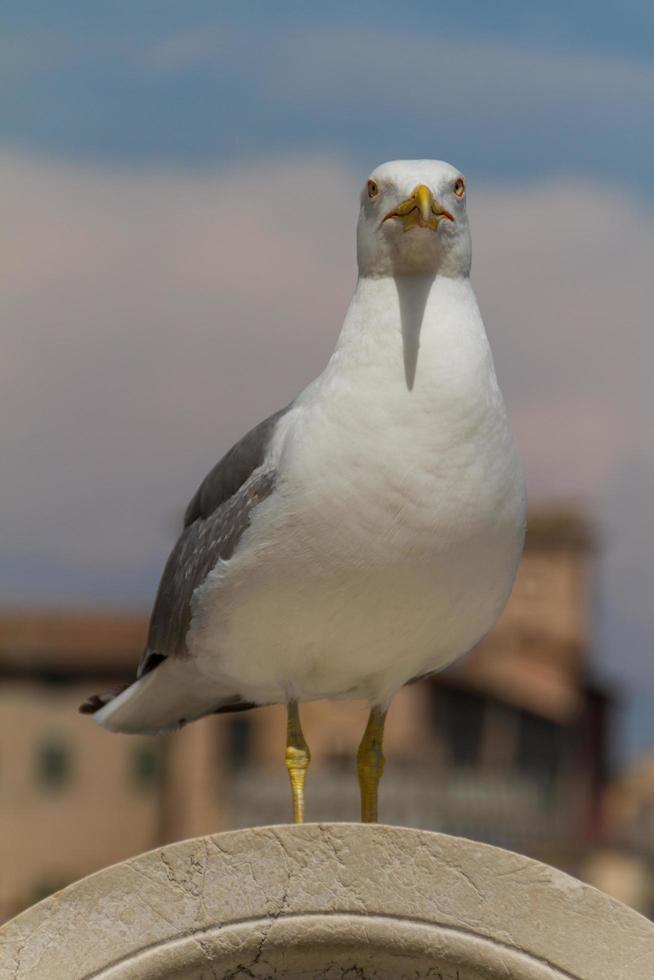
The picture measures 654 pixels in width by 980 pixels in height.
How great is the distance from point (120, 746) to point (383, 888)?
127 feet

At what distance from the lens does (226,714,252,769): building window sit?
4169 cm

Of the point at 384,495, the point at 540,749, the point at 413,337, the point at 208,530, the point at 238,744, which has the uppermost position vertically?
the point at 413,337

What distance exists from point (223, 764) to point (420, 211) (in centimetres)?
3641

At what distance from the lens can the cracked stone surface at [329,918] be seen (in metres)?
5.08

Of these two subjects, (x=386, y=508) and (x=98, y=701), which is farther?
(x=98, y=701)

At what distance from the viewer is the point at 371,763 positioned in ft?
19.1

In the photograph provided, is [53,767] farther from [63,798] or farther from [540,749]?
[540,749]

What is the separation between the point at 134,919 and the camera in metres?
5.10

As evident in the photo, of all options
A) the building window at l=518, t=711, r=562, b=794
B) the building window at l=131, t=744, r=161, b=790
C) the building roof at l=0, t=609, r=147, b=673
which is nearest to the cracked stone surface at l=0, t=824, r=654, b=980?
the building roof at l=0, t=609, r=147, b=673

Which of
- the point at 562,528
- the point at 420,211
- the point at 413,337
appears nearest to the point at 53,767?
the point at 562,528

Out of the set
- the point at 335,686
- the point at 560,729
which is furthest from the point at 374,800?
the point at 560,729

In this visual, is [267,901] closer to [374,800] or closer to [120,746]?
[374,800]

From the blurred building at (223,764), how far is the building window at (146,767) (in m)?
0.03

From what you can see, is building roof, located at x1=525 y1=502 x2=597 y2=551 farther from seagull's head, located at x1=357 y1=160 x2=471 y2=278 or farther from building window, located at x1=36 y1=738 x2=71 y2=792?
seagull's head, located at x1=357 y1=160 x2=471 y2=278
